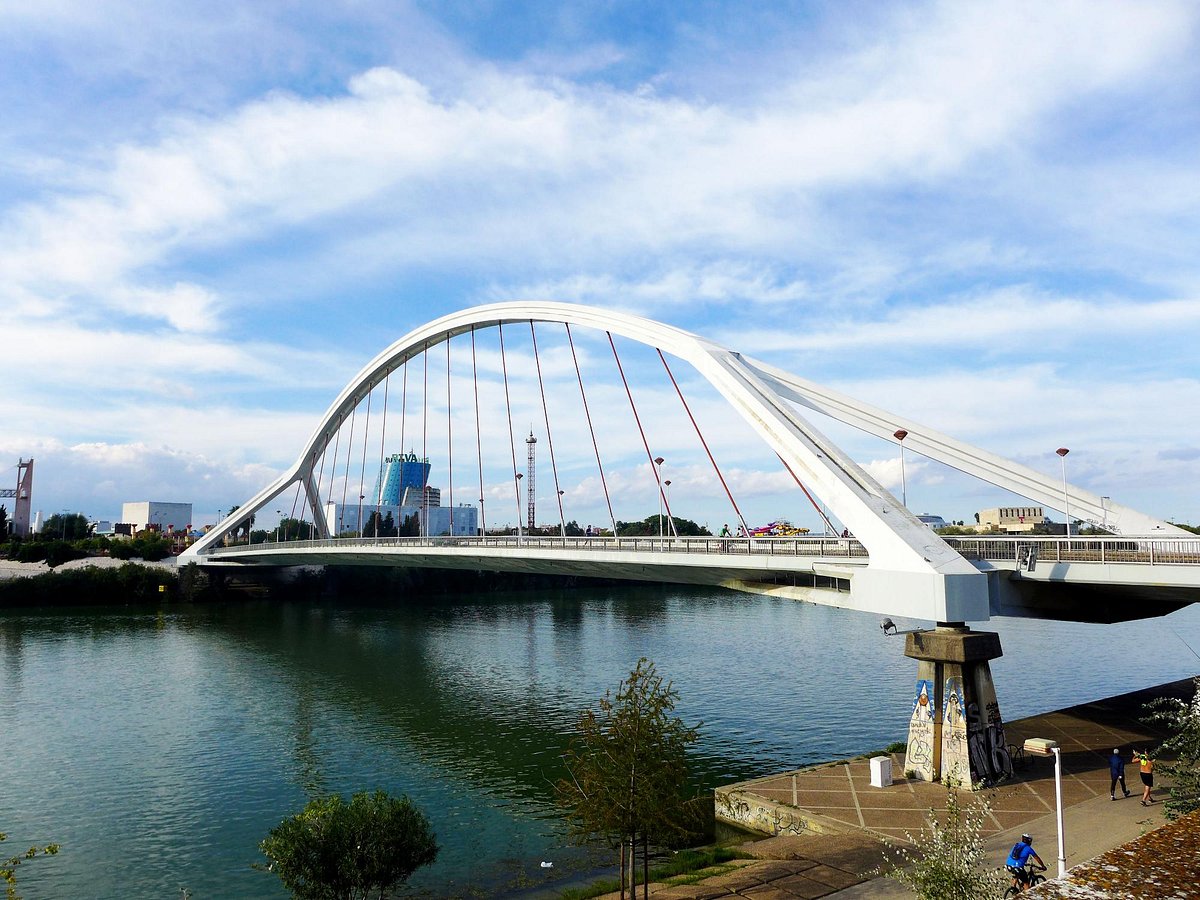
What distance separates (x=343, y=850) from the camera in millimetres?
12477

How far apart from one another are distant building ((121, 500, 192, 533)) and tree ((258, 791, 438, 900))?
571ft

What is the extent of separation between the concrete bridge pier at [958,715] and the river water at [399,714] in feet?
15.7

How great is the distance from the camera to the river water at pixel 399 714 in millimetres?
17469

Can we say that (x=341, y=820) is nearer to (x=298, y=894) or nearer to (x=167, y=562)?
(x=298, y=894)

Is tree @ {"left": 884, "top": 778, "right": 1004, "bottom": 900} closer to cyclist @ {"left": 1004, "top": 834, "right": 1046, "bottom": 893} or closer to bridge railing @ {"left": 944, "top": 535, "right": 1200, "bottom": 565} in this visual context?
cyclist @ {"left": 1004, "top": 834, "right": 1046, "bottom": 893}

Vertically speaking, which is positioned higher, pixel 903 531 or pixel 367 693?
pixel 903 531

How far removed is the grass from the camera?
1383 centimetres

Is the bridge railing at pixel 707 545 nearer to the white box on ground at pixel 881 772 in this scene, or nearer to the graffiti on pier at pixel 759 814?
the white box on ground at pixel 881 772

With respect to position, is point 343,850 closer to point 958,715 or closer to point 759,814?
point 759,814

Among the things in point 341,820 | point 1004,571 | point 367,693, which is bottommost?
point 367,693

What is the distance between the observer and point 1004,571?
62.1 feet

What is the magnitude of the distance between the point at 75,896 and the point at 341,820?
690cm

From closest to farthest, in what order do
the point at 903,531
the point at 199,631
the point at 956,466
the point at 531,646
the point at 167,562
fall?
the point at 903,531
the point at 956,466
the point at 531,646
the point at 199,631
the point at 167,562

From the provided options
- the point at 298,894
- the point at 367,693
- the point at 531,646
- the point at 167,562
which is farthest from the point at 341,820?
the point at 167,562
